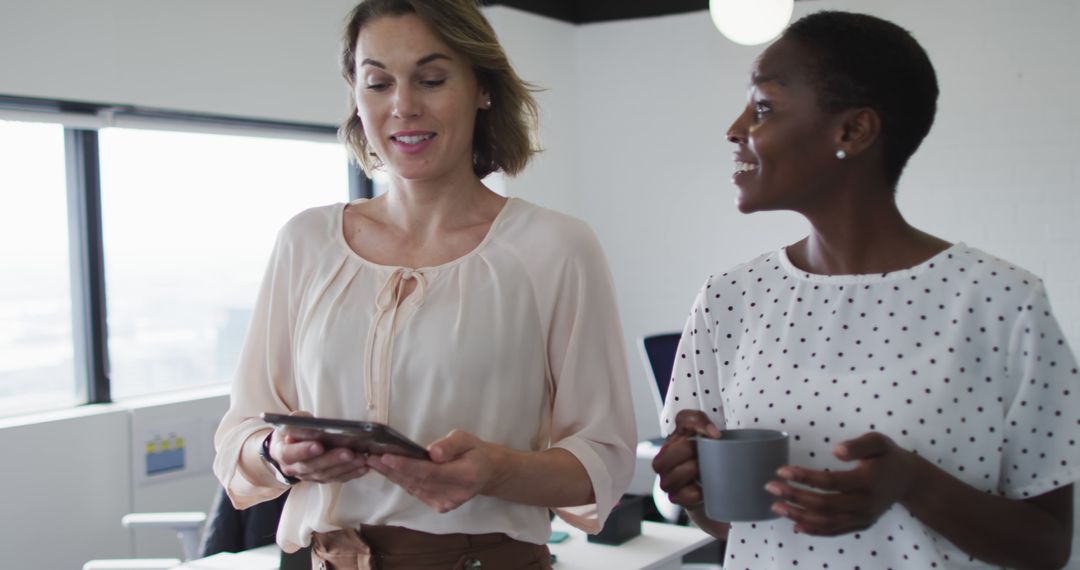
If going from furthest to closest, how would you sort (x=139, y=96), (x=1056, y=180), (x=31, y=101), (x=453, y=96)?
1. (x=1056, y=180)
2. (x=139, y=96)
3. (x=31, y=101)
4. (x=453, y=96)

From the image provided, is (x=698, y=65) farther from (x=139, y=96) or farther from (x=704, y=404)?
(x=704, y=404)

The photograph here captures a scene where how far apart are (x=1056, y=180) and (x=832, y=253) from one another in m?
3.70

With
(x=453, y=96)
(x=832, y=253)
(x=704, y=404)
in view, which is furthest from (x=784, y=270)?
(x=453, y=96)

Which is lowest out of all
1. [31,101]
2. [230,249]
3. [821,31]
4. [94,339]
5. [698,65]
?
[94,339]

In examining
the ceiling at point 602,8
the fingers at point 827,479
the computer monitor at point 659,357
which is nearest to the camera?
the fingers at point 827,479

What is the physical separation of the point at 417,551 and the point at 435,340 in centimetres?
28

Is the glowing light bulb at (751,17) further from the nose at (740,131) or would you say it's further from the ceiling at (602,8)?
the nose at (740,131)

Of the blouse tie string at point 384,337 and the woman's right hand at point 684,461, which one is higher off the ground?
the blouse tie string at point 384,337

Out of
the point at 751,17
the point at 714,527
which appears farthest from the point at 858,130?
the point at 751,17

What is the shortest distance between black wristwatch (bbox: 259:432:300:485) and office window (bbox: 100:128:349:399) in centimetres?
298

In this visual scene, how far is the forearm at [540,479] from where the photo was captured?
1283 millimetres

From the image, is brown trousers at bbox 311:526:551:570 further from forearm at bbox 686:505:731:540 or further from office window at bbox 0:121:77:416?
office window at bbox 0:121:77:416

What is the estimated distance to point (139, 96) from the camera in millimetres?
3895

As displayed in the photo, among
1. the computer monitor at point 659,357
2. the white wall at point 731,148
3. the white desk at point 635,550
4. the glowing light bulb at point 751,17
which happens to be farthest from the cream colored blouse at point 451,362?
the white wall at point 731,148
